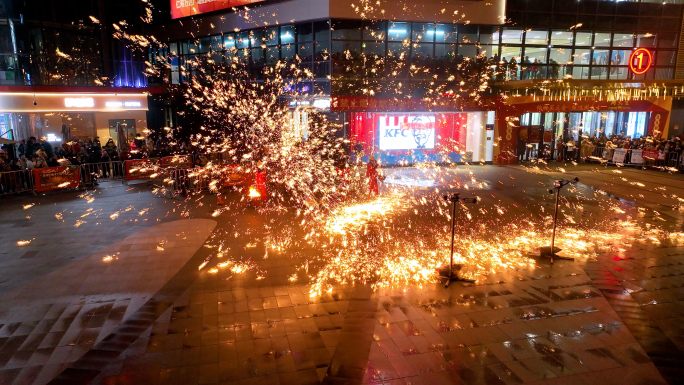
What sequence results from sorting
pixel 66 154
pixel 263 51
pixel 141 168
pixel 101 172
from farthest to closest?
pixel 263 51 → pixel 66 154 → pixel 101 172 → pixel 141 168

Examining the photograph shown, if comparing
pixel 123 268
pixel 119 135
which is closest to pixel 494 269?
pixel 123 268

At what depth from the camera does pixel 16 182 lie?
15.4 m

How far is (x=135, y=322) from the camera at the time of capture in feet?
21.3

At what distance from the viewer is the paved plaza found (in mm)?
5328

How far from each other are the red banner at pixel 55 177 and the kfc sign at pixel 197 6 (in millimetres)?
12302


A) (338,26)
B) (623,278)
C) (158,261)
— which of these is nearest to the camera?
(623,278)

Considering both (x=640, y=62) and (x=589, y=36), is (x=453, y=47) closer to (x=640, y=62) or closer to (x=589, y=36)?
(x=589, y=36)

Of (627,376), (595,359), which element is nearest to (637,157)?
(595,359)

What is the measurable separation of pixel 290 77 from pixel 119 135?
9.79 m

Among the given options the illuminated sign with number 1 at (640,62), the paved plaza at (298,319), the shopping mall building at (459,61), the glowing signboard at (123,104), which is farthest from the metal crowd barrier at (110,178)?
the illuminated sign with number 1 at (640,62)

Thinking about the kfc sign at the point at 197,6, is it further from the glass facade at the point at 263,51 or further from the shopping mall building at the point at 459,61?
the glass facade at the point at 263,51

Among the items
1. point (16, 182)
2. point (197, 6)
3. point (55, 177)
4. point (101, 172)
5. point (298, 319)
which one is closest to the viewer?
point (298, 319)

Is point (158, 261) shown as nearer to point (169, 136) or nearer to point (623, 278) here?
point (623, 278)

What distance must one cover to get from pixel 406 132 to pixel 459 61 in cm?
468
